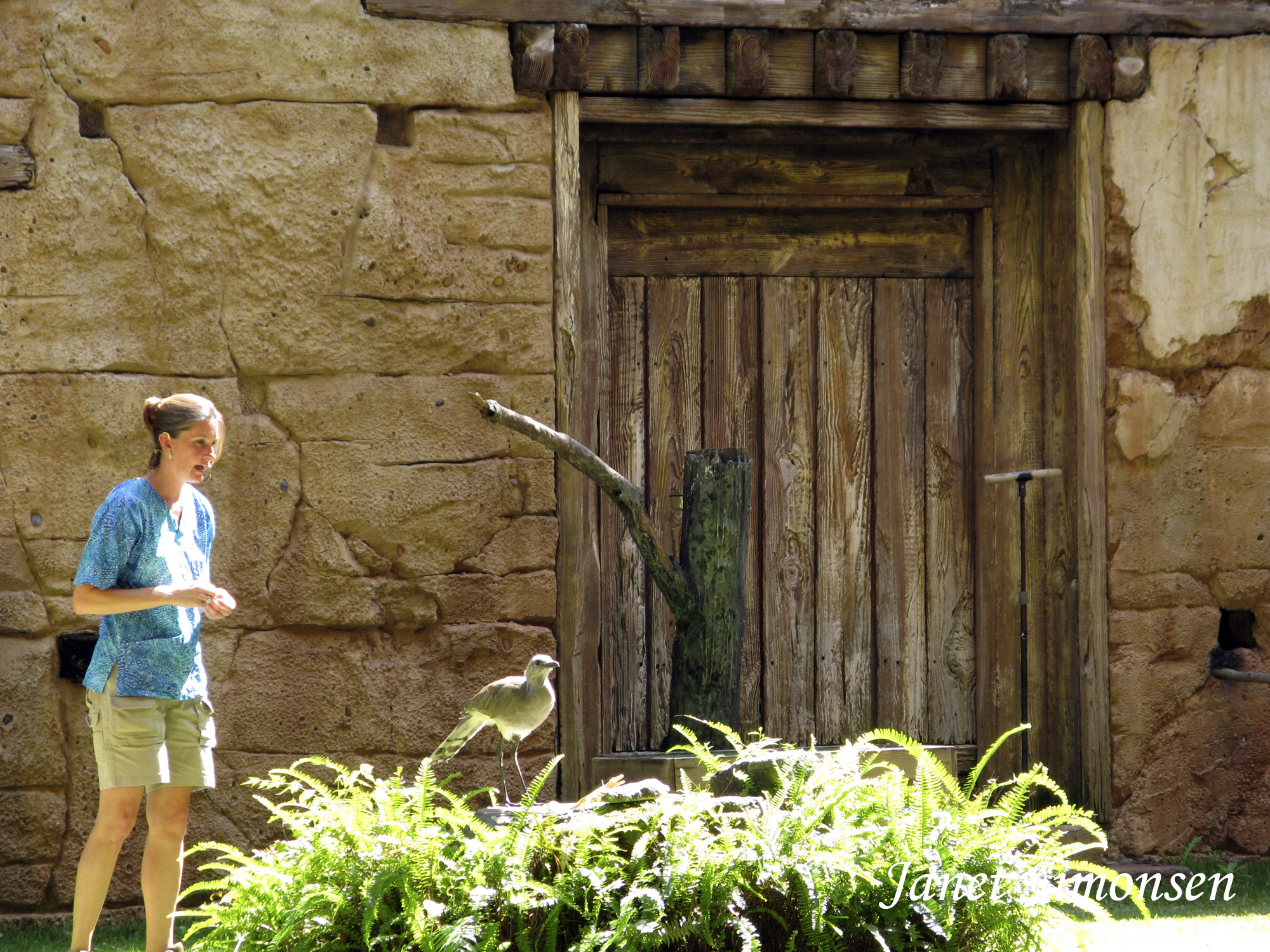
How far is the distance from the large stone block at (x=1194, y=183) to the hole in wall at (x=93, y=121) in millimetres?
3522

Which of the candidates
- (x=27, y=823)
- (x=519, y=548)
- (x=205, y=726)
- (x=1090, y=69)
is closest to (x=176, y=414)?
(x=205, y=726)

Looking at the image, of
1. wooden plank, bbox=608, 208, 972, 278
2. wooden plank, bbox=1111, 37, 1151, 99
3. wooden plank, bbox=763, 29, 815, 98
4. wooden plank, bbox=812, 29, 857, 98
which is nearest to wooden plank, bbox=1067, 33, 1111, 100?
wooden plank, bbox=1111, 37, 1151, 99

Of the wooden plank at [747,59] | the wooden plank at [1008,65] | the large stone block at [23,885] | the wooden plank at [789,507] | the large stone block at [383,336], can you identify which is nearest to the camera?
the large stone block at [23,885]

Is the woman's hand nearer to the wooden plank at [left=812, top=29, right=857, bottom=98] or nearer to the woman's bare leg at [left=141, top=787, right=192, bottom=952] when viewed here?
the woman's bare leg at [left=141, top=787, right=192, bottom=952]

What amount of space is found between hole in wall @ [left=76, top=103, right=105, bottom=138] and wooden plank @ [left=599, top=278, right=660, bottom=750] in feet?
6.12

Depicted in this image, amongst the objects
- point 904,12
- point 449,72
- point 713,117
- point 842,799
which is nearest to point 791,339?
point 713,117

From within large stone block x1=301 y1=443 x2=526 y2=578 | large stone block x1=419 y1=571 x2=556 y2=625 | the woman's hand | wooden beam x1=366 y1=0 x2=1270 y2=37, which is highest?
wooden beam x1=366 y1=0 x2=1270 y2=37

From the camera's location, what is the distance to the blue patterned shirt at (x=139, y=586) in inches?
128

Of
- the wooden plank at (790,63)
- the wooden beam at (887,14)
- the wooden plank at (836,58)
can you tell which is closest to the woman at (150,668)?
the wooden beam at (887,14)

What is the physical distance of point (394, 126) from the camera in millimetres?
4574

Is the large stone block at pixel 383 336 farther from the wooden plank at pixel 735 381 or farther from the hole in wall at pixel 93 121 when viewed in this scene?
the wooden plank at pixel 735 381

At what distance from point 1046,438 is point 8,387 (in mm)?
3719

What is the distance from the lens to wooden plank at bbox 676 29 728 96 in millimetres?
4695

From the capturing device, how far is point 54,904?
172 inches
